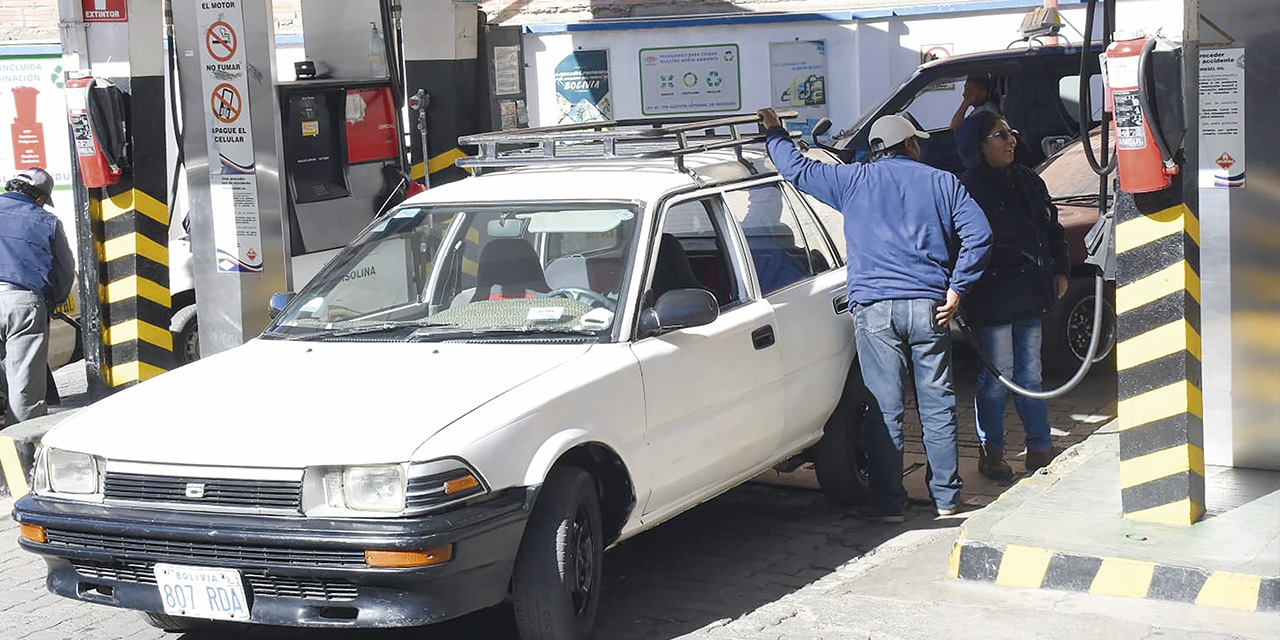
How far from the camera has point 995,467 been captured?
304 inches

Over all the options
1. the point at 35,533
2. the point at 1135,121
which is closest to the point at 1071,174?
the point at 1135,121

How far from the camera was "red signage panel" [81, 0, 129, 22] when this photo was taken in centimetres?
902

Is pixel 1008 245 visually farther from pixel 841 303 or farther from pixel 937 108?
pixel 937 108

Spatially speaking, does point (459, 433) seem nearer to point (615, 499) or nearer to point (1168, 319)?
point (615, 499)

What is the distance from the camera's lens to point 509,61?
10.8 metres

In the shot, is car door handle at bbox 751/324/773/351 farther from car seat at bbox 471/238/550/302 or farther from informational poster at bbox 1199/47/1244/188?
informational poster at bbox 1199/47/1244/188

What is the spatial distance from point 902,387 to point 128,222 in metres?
5.15

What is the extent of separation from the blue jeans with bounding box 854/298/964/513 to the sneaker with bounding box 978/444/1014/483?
0.78 m

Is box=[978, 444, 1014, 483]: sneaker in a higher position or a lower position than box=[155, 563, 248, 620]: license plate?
lower

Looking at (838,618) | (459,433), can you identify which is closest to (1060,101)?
(838,618)

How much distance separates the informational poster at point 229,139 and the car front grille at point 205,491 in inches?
155

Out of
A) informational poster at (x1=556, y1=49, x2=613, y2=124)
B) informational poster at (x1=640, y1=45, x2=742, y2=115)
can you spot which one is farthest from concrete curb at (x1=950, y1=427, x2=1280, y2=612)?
informational poster at (x1=556, y1=49, x2=613, y2=124)

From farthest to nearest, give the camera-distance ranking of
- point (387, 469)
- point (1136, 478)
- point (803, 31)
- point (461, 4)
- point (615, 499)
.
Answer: point (803, 31)
point (461, 4)
point (1136, 478)
point (615, 499)
point (387, 469)

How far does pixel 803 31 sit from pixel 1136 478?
459 inches
